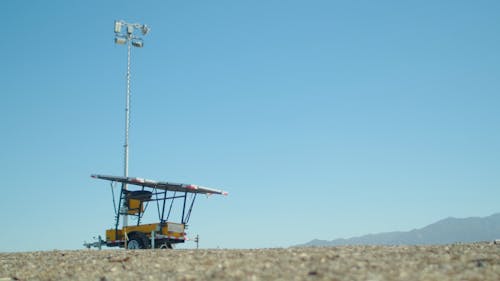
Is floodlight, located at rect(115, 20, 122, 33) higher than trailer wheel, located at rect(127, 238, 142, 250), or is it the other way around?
floodlight, located at rect(115, 20, 122, 33)

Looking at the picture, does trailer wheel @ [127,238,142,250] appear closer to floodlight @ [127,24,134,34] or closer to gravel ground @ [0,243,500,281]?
gravel ground @ [0,243,500,281]

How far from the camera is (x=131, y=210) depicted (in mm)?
32750

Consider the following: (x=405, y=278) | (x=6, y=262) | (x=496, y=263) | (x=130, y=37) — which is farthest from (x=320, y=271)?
(x=130, y=37)

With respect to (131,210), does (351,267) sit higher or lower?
A: lower

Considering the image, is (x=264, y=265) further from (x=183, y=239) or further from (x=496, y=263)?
(x=183, y=239)

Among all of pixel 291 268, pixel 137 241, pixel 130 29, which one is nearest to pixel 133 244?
pixel 137 241

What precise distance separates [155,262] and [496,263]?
780 centimetres

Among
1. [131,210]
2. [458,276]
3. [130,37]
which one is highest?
[130,37]

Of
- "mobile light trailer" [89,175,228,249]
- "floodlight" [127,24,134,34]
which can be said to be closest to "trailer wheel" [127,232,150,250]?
"mobile light trailer" [89,175,228,249]

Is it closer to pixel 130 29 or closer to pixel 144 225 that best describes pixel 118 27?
pixel 130 29

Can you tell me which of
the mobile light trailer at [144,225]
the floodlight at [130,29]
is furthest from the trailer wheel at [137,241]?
the floodlight at [130,29]

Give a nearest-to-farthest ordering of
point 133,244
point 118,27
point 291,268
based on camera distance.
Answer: point 291,268
point 133,244
point 118,27

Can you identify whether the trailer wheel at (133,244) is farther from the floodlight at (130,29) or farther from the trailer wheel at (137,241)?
the floodlight at (130,29)

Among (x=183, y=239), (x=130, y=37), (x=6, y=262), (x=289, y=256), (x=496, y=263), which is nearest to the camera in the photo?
(x=496, y=263)
